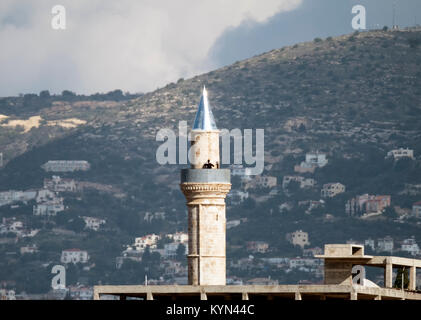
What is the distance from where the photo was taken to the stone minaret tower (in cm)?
9331

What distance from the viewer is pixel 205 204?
3728 inches

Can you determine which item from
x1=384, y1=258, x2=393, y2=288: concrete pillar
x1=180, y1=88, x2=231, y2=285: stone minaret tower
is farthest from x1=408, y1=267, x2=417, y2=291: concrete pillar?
x1=180, y1=88, x2=231, y2=285: stone minaret tower

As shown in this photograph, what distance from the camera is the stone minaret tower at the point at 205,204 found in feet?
306

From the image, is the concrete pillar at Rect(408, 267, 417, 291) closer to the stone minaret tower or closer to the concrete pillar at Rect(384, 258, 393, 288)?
the concrete pillar at Rect(384, 258, 393, 288)

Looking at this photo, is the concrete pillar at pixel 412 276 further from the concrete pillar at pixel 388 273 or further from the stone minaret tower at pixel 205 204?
the stone minaret tower at pixel 205 204

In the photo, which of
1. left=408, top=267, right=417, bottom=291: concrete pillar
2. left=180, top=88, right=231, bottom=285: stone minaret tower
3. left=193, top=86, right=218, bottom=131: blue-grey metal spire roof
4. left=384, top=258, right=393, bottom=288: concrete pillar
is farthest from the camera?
left=193, top=86, right=218, bottom=131: blue-grey metal spire roof

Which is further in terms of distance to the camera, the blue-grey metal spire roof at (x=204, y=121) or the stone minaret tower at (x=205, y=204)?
the blue-grey metal spire roof at (x=204, y=121)

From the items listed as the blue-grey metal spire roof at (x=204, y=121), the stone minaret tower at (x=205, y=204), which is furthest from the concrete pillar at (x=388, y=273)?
the blue-grey metal spire roof at (x=204, y=121)

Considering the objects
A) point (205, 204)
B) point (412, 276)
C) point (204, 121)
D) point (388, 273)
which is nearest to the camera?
point (388, 273)

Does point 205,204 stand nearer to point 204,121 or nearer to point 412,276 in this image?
point 204,121

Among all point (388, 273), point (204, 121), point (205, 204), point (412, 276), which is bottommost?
point (412, 276)

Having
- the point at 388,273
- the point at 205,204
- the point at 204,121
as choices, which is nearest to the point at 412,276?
the point at 388,273

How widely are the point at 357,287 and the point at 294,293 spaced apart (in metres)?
3.01
